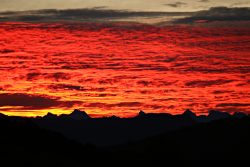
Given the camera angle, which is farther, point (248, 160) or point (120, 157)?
point (248, 160)

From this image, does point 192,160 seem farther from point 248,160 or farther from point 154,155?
point 154,155

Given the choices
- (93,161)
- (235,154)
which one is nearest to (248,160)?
(235,154)

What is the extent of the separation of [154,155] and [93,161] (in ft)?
109

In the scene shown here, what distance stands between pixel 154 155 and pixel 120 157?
2181 cm

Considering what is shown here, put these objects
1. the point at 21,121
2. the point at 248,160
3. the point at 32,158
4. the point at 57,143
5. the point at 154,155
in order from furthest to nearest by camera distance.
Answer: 1. the point at 248,160
2. the point at 154,155
3. the point at 21,121
4. the point at 57,143
5. the point at 32,158

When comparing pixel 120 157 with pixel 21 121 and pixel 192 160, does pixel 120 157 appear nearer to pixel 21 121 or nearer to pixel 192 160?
pixel 21 121

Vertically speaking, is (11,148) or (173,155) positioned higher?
(11,148)

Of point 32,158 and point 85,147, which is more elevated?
point 32,158

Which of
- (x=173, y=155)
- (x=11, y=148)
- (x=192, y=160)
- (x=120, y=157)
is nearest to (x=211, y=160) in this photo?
(x=192, y=160)

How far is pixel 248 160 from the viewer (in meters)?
185

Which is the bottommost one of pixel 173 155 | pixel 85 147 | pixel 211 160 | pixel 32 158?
pixel 211 160

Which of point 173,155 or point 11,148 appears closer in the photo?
point 11,148

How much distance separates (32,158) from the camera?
82.2 metres

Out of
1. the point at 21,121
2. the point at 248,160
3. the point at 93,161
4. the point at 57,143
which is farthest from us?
the point at 248,160
